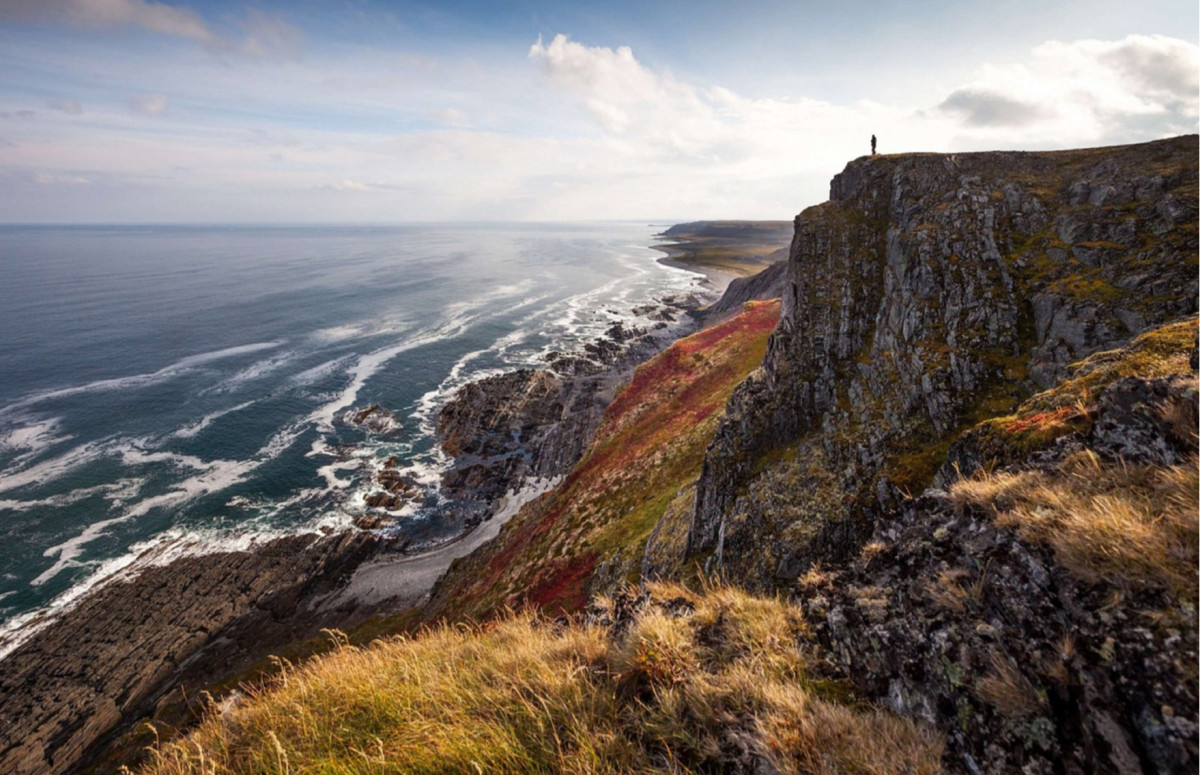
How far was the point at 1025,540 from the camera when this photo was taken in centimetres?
523

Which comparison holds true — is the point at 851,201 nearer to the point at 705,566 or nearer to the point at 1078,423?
the point at 705,566

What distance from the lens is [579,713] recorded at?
533 cm

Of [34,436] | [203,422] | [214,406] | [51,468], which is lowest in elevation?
[51,468]

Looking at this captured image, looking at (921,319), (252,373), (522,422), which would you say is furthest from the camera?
(252,373)

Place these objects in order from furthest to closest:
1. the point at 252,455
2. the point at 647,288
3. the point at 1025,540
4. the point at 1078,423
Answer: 1. the point at 647,288
2. the point at 252,455
3. the point at 1078,423
4. the point at 1025,540

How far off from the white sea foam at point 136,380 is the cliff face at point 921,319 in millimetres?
95516

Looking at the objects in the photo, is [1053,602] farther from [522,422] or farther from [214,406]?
[214,406]

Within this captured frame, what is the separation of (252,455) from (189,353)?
164 feet

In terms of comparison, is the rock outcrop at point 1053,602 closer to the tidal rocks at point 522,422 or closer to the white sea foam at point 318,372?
the tidal rocks at point 522,422

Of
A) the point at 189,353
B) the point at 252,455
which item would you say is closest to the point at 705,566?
the point at 252,455

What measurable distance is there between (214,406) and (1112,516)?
88.2 metres

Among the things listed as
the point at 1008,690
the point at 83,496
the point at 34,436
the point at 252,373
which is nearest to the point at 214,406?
the point at 252,373

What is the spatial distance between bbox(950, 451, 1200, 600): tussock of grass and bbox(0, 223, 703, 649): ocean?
158 ft

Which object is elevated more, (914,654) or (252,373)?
(914,654)
